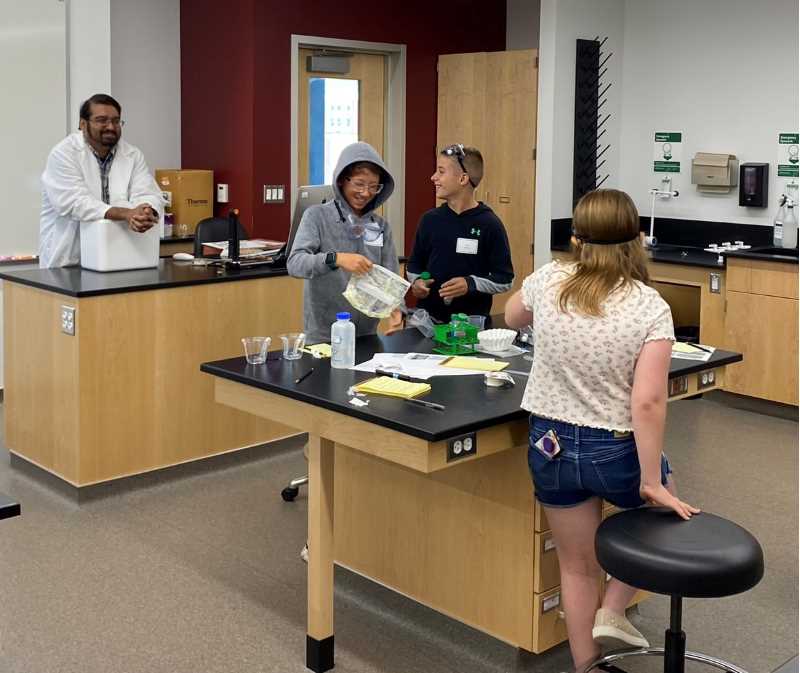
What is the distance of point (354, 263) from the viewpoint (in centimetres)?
376

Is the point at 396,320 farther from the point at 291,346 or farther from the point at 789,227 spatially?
the point at 789,227

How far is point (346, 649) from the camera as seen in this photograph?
10.9 ft

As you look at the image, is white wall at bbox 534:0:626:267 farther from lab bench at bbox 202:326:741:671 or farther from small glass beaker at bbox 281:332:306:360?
small glass beaker at bbox 281:332:306:360

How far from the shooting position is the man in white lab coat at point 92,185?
4906mm

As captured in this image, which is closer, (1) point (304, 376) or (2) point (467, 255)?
(1) point (304, 376)

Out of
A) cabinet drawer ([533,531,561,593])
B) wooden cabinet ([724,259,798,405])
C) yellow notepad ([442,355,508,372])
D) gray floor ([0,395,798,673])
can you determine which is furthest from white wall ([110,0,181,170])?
cabinet drawer ([533,531,561,593])

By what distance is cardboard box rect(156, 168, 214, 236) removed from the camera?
678 centimetres

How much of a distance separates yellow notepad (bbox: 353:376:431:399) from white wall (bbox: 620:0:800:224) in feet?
13.5

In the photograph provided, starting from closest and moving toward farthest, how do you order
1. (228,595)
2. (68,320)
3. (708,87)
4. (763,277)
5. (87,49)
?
(228,595) < (68,320) < (763,277) < (87,49) < (708,87)

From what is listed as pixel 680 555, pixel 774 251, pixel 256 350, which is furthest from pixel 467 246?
pixel 774 251

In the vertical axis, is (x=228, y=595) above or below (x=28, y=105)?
below

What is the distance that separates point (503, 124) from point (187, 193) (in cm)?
215

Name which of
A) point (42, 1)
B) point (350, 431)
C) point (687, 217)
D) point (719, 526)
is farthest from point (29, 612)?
point (687, 217)

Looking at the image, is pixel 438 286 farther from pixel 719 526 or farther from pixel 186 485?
pixel 719 526
